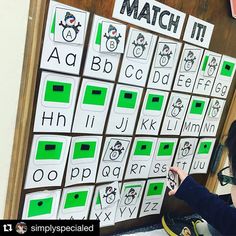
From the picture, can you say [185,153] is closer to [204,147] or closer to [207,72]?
[204,147]

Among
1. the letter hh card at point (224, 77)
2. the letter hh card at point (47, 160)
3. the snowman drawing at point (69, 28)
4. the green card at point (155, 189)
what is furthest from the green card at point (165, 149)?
the snowman drawing at point (69, 28)

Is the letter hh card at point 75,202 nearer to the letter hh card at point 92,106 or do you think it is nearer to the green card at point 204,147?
the letter hh card at point 92,106

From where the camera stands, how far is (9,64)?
663 millimetres

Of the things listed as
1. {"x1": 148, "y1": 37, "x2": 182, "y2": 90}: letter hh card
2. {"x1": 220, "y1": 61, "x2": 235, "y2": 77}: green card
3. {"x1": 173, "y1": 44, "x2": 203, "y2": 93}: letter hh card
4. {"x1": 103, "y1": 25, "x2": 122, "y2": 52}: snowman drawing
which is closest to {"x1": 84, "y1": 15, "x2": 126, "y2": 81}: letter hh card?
{"x1": 103, "y1": 25, "x2": 122, "y2": 52}: snowman drawing

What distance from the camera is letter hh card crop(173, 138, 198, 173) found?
1045 millimetres

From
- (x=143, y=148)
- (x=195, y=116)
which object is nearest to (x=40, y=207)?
(x=143, y=148)

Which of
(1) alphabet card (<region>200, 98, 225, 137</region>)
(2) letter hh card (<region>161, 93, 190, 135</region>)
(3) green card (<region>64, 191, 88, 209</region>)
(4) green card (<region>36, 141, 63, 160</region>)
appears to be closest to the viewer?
(4) green card (<region>36, 141, 63, 160</region>)

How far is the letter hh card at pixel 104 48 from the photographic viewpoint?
28.5 inches

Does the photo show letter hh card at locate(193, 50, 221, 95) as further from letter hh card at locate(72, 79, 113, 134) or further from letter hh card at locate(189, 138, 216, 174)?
letter hh card at locate(72, 79, 113, 134)

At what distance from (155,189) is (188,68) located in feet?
1.33

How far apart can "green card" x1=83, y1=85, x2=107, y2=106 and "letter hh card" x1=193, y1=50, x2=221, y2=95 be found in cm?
34

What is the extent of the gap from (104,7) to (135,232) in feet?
2.31

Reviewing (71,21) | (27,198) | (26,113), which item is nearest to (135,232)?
(27,198)

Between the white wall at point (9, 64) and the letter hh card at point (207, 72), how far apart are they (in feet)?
1.82
